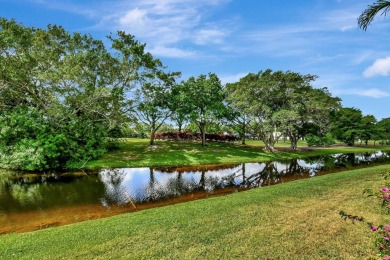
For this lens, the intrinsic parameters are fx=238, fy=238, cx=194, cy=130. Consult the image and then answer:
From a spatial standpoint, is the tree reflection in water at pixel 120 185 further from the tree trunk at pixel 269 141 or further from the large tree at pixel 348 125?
the large tree at pixel 348 125

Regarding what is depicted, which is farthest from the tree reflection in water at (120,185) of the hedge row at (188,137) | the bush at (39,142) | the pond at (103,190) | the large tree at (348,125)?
the large tree at (348,125)

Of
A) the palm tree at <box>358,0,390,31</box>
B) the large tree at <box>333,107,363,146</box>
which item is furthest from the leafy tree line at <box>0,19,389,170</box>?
the palm tree at <box>358,0,390,31</box>

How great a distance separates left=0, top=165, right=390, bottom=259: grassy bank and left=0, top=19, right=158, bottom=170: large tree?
566 inches

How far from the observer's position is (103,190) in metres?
14.0

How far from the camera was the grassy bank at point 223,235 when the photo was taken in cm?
549

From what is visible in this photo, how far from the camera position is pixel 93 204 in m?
11.4

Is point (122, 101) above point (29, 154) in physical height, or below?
above

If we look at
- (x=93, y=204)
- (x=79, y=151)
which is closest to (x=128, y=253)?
(x=93, y=204)

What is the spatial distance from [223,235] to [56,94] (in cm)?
2158

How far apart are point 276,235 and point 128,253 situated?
12.3 feet

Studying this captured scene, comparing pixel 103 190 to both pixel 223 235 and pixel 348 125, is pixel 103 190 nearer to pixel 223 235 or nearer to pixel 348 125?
pixel 223 235

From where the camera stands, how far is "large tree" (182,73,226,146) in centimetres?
3259

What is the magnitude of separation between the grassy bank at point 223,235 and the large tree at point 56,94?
14.4 metres

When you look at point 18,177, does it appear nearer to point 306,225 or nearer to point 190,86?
point 306,225
